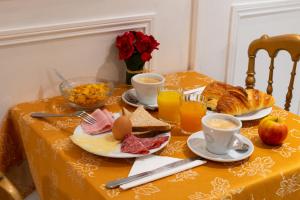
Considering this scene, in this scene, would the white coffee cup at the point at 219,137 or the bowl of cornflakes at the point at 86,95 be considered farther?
the bowl of cornflakes at the point at 86,95

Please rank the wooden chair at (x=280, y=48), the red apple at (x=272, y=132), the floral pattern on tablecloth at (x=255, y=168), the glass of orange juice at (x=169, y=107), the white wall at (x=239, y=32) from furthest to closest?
the white wall at (x=239, y=32)
the wooden chair at (x=280, y=48)
the glass of orange juice at (x=169, y=107)
the red apple at (x=272, y=132)
the floral pattern on tablecloth at (x=255, y=168)

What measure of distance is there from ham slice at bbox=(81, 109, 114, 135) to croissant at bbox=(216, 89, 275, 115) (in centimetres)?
37

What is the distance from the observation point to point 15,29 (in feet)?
4.65

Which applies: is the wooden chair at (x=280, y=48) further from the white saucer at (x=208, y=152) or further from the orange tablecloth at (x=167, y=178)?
the white saucer at (x=208, y=152)

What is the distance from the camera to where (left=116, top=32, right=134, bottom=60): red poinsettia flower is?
158 cm

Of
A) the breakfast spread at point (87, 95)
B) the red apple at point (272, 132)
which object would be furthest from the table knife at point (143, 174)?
the breakfast spread at point (87, 95)

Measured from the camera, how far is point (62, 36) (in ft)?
4.99

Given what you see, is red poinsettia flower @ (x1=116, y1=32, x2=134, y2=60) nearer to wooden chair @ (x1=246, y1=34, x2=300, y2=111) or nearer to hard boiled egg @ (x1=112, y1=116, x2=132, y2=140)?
hard boiled egg @ (x1=112, y1=116, x2=132, y2=140)

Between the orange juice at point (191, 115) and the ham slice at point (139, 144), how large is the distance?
110mm

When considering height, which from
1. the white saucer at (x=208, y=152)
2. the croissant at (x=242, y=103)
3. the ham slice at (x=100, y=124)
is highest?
the croissant at (x=242, y=103)

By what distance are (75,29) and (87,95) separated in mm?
282

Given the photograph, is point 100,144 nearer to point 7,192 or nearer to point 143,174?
point 143,174

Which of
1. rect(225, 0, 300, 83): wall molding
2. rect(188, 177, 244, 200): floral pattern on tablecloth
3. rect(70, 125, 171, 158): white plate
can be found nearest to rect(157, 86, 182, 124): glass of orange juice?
rect(70, 125, 171, 158): white plate

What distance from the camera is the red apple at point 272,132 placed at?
1.20 meters
